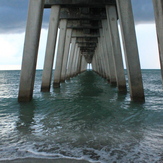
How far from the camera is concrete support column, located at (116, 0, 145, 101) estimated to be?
9.86 metres

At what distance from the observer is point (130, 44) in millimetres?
9883

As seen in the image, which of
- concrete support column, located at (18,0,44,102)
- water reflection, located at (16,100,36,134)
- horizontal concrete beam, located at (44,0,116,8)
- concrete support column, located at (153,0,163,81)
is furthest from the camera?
horizontal concrete beam, located at (44,0,116,8)

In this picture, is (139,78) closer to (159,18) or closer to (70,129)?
(159,18)

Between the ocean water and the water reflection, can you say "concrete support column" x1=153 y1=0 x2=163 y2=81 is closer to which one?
the ocean water

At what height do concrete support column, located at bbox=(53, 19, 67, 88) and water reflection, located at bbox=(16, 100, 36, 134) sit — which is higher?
concrete support column, located at bbox=(53, 19, 67, 88)

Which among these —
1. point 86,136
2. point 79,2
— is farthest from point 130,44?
point 79,2

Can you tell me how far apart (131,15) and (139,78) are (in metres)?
2.82

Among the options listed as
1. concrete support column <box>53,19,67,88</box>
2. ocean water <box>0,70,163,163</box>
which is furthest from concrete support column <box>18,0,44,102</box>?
concrete support column <box>53,19,67,88</box>

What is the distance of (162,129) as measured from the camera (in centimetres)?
559

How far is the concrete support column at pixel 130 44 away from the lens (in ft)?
32.3

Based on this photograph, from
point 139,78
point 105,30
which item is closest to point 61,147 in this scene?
point 139,78

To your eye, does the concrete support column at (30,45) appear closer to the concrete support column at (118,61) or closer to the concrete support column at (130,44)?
the concrete support column at (130,44)

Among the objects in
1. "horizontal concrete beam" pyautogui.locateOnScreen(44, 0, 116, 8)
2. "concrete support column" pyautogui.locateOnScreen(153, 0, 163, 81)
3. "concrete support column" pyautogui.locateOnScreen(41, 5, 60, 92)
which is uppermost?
"horizontal concrete beam" pyautogui.locateOnScreen(44, 0, 116, 8)

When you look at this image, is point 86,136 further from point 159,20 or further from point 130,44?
→ point 130,44
